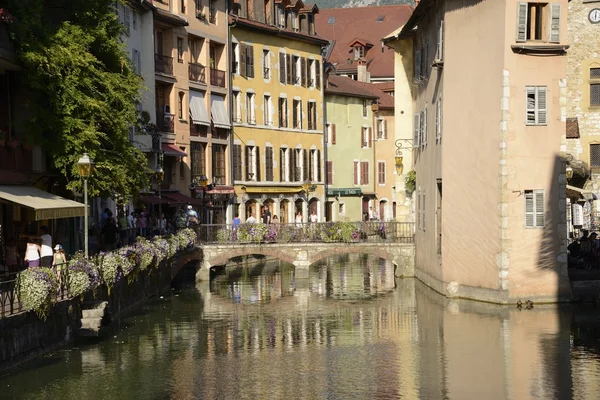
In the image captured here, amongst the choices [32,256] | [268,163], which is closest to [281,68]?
[268,163]

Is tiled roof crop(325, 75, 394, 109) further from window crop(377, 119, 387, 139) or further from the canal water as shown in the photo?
the canal water

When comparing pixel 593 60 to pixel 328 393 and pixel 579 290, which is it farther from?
pixel 328 393

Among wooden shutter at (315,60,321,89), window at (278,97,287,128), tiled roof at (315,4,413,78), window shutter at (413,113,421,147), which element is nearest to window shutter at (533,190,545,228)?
window shutter at (413,113,421,147)

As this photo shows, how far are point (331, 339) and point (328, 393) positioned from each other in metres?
9.21

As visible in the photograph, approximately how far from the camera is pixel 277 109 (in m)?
76.5

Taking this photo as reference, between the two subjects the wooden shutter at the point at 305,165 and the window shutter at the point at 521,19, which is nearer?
the window shutter at the point at 521,19

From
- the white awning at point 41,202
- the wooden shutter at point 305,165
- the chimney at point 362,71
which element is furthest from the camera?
the chimney at point 362,71

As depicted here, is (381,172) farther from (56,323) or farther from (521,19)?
(56,323)

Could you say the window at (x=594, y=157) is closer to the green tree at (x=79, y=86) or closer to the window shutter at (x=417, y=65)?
the window shutter at (x=417, y=65)

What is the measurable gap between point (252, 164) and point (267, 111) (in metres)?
3.92

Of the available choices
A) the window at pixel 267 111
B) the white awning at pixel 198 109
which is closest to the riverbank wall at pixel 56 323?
the white awning at pixel 198 109

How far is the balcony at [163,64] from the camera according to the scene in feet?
206

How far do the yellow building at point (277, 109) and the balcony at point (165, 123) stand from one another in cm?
872

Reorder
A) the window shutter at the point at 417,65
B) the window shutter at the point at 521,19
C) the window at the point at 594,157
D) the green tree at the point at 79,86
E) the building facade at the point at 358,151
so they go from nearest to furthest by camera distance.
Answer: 1. the green tree at the point at 79,86
2. the window shutter at the point at 521,19
3. the window shutter at the point at 417,65
4. the window at the point at 594,157
5. the building facade at the point at 358,151
